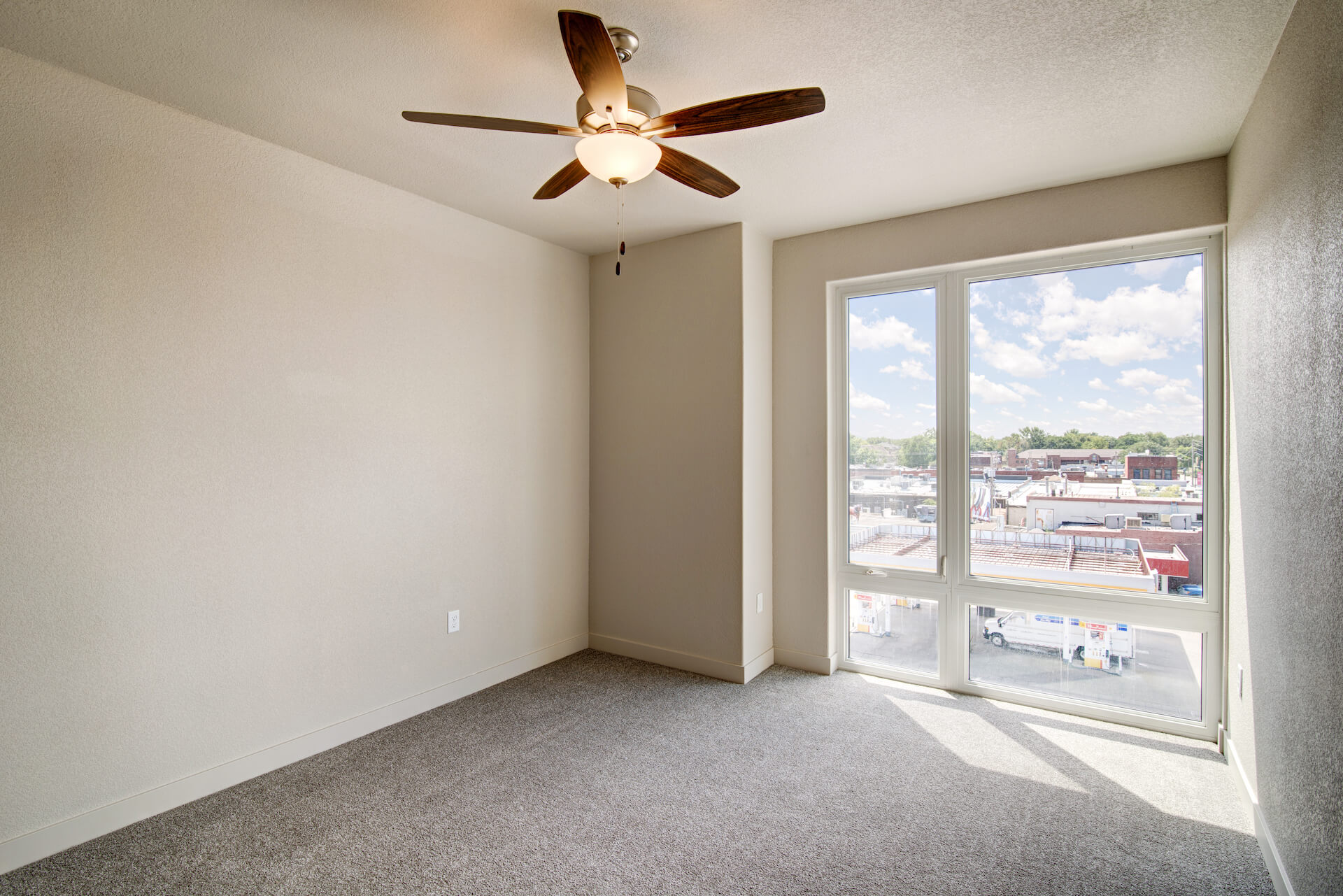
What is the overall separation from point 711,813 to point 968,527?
205 cm

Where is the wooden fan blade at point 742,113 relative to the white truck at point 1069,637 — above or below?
above

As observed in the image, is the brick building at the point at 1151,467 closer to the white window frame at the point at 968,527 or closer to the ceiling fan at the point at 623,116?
the white window frame at the point at 968,527

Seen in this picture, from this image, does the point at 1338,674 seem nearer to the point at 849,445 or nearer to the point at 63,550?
the point at 849,445

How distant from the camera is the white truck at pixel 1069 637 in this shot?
10.2 ft

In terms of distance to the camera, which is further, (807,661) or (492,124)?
(807,661)

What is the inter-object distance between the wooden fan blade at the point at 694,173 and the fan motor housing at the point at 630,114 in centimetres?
14

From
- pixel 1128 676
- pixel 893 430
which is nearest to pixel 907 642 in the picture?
pixel 1128 676

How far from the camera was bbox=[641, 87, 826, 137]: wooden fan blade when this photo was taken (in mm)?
1730

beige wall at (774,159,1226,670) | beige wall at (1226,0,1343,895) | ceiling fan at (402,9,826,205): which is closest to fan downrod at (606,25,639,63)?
ceiling fan at (402,9,826,205)

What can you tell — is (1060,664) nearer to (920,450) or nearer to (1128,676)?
(1128,676)

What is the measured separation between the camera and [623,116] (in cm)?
178

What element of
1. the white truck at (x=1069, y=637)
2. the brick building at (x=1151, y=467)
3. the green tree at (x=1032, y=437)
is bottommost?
the white truck at (x=1069, y=637)

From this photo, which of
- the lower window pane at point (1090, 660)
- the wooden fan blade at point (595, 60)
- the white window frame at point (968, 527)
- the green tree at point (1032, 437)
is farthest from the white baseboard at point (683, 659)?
the wooden fan blade at point (595, 60)

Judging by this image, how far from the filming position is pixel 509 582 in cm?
372
